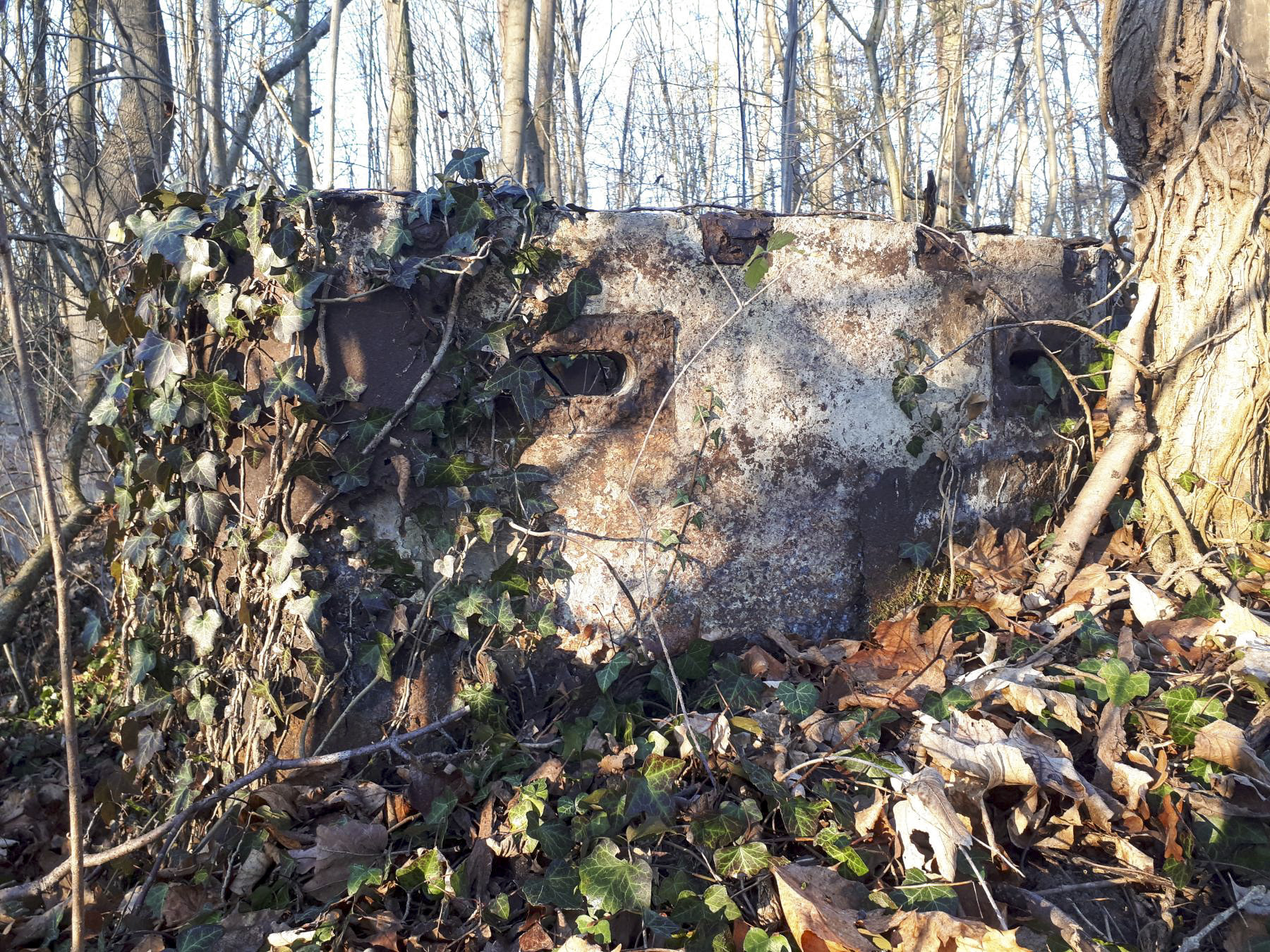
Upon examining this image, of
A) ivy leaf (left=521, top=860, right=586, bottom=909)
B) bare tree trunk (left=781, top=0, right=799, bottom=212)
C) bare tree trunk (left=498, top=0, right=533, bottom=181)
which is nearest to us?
ivy leaf (left=521, top=860, right=586, bottom=909)

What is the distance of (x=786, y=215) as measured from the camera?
2730mm

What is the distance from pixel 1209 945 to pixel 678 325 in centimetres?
197

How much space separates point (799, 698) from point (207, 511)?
1726mm

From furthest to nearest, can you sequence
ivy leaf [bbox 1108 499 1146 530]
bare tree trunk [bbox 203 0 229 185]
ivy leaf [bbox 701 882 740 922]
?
1. bare tree trunk [bbox 203 0 229 185]
2. ivy leaf [bbox 1108 499 1146 530]
3. ivy leaf [bbox 701 882 740 922]

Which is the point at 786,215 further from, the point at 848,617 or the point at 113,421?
the point at 113,421

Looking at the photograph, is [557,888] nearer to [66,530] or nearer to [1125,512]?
[1125,512]

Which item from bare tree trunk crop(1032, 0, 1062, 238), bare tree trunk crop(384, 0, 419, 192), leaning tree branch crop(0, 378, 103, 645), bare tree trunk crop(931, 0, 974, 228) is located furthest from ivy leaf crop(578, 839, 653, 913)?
bare tree trunk crop(1032, 0, 1062, 238)

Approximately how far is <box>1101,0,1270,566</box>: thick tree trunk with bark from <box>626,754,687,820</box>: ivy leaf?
1.91 meters

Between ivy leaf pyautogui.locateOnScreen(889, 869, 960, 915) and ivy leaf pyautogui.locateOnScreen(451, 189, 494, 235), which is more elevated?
ivy leaf pyautogui.locateOnScreen(451, 189, 494, 235)

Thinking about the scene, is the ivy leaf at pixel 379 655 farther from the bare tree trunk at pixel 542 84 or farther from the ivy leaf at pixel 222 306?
the bare tree trunk at pixel 542 84

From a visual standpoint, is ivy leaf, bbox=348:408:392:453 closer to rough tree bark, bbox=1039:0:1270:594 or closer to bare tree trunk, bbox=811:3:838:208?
rough tree bark, bbox=1039:0:1270:594

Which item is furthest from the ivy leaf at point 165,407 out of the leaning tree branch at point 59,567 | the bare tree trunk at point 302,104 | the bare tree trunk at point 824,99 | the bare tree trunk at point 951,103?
the bare tree trunk at point 824,99

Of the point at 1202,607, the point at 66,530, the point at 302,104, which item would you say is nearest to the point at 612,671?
the point at 1202,607

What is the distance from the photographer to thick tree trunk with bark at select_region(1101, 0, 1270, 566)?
2.85 meters
